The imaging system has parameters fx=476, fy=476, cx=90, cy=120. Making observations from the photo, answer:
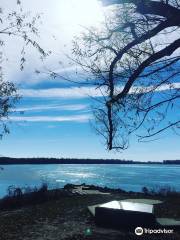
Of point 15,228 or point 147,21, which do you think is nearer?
point 147,21

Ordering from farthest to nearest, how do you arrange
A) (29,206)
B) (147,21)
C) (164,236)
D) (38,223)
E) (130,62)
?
(29,206) < (38,223) < (164,236) < (130,62) < (147,21)

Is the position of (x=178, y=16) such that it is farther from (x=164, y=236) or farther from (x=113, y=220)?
(x=113, y=220)

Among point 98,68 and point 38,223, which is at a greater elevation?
point 98,68

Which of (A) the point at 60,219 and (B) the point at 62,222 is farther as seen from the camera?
(A) the point at 60,219

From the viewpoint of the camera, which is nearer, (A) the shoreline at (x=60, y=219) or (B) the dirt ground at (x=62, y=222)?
(B) the dirt ground at (x=62, y=222)

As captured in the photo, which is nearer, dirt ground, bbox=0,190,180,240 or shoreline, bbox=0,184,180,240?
dirt ground, bbox=0,190,180,240

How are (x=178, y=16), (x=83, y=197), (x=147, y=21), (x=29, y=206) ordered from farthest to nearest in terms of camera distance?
(x=83, y=197)
(x=29, y=206)
(x=147, y=21)
(x=178, y=16)

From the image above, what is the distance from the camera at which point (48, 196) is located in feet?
80.5

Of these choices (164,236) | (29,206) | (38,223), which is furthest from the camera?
(29,206)

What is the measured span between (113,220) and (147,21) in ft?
24.3

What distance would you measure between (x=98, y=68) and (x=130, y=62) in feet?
2.81

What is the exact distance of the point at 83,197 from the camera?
23.7m


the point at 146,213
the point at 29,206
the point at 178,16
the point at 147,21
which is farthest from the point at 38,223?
the point at 178,16

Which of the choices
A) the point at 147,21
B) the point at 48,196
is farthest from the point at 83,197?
the point at 147,21
